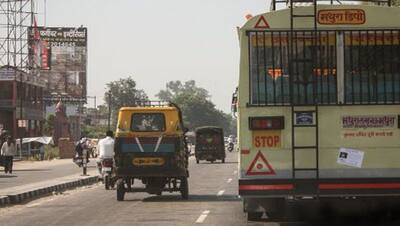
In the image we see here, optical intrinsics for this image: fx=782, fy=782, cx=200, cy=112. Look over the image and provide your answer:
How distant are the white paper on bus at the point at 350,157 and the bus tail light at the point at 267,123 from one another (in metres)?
0.90

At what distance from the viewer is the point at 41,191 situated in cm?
2384

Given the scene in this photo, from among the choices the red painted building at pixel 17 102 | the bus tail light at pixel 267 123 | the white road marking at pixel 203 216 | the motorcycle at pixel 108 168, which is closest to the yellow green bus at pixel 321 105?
the bus tail light at pixel 267 123

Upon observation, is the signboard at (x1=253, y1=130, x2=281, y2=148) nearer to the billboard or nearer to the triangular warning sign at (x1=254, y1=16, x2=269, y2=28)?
the triangular warning sign at (x1=254, y1=16, x2=269, y2=28)

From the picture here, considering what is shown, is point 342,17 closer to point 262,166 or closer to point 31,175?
point 262,166

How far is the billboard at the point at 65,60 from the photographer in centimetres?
10256

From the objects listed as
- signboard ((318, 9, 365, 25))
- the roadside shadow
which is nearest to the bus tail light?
signboard ((318, 9, 365, 25))

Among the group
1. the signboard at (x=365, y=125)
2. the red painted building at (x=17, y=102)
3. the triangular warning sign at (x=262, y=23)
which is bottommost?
the signboard at (x=365, y=125)

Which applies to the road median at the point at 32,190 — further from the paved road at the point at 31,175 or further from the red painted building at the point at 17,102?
the red painted building at the point at 17,102

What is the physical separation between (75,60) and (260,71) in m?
95.5

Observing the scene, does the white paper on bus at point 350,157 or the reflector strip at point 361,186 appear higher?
the white paper on bus at point 350,157

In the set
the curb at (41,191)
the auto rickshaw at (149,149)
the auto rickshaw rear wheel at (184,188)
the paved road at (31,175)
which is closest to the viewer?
the auto rickshaw at (149,149)

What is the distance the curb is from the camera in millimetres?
20555

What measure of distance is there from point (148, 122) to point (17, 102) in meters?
67.7

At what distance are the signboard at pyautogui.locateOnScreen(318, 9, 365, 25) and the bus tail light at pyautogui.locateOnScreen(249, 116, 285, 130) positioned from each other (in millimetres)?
1472
